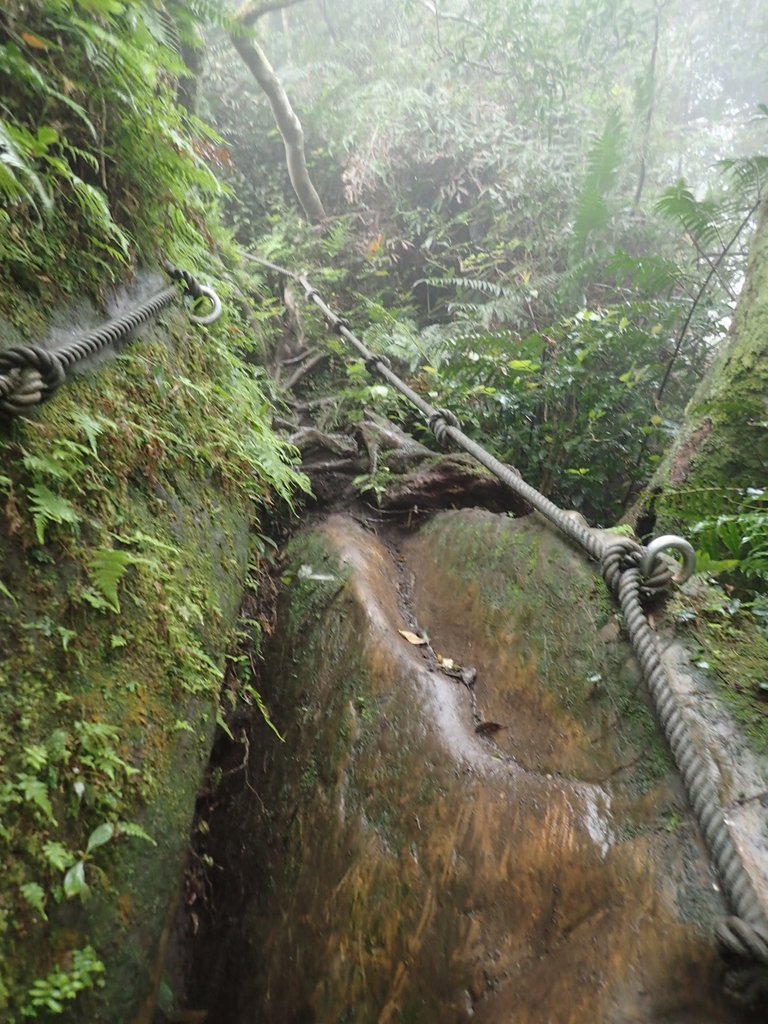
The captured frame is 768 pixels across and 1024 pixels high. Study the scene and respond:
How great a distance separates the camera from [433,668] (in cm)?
249

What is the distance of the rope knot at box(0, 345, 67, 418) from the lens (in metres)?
1.57

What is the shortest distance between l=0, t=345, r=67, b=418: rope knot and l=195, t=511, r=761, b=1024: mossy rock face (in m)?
1.62

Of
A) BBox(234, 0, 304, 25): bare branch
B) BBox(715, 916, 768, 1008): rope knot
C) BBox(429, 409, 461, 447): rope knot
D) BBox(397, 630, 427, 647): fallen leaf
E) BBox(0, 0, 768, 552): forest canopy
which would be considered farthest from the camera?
BBox(234, 0, 304, 25): bare branch

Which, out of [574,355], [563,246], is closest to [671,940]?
[574,355]

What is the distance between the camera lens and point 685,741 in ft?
4.97

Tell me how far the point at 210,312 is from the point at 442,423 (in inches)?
64.2

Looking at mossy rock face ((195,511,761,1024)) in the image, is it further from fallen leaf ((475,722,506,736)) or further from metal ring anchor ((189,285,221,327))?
metal ring anchor ((189,285,221,327))

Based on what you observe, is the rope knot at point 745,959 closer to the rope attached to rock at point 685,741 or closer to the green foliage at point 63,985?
the rope attached to rock at point 685,741

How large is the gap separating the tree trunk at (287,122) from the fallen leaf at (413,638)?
6770 millimetres

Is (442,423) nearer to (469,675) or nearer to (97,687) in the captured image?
(469,675)

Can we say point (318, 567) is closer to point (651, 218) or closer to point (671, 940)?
point (671, 940)

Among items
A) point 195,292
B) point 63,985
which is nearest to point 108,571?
point 63,985

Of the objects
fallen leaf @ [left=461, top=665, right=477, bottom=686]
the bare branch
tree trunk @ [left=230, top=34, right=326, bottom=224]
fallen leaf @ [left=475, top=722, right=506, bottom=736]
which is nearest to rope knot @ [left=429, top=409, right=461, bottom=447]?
fallen leaf @ [left=461, top=665, right=477, bottom=686]

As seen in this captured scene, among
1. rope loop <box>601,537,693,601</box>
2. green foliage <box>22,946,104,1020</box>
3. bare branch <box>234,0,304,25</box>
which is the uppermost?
bare branch <box>234,0,304,25</box>
